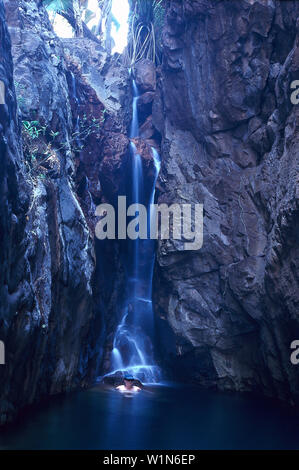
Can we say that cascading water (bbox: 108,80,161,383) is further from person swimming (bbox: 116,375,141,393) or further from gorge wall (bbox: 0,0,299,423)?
person swimming (bbox: 116,375,141,393)

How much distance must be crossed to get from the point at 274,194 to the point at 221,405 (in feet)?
19.7

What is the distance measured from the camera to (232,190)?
13.4m

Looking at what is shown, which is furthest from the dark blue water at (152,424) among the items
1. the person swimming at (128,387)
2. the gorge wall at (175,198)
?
the gorge wall at (175,198)

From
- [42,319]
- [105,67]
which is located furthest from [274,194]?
[105,67]

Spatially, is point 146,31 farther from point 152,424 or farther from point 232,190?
point 152,424

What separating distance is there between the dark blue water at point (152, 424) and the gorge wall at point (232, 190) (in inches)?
75.3

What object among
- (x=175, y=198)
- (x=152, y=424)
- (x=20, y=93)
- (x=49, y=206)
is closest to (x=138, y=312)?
(x=175, y=198)

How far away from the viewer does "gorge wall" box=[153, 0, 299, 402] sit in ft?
34.6

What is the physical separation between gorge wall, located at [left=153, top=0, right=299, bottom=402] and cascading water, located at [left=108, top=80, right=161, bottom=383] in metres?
0.75

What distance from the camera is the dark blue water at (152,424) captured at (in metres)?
6.71

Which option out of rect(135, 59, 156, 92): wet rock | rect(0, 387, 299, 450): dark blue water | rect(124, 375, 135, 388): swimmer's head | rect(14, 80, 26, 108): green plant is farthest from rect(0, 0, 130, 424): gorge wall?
rect(135, 59, 156, 92): wet rock

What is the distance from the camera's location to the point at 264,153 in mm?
12430

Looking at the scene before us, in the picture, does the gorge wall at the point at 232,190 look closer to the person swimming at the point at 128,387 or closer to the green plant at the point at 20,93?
the person swimming at the point at 128,387

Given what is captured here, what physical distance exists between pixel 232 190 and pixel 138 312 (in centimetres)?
613
